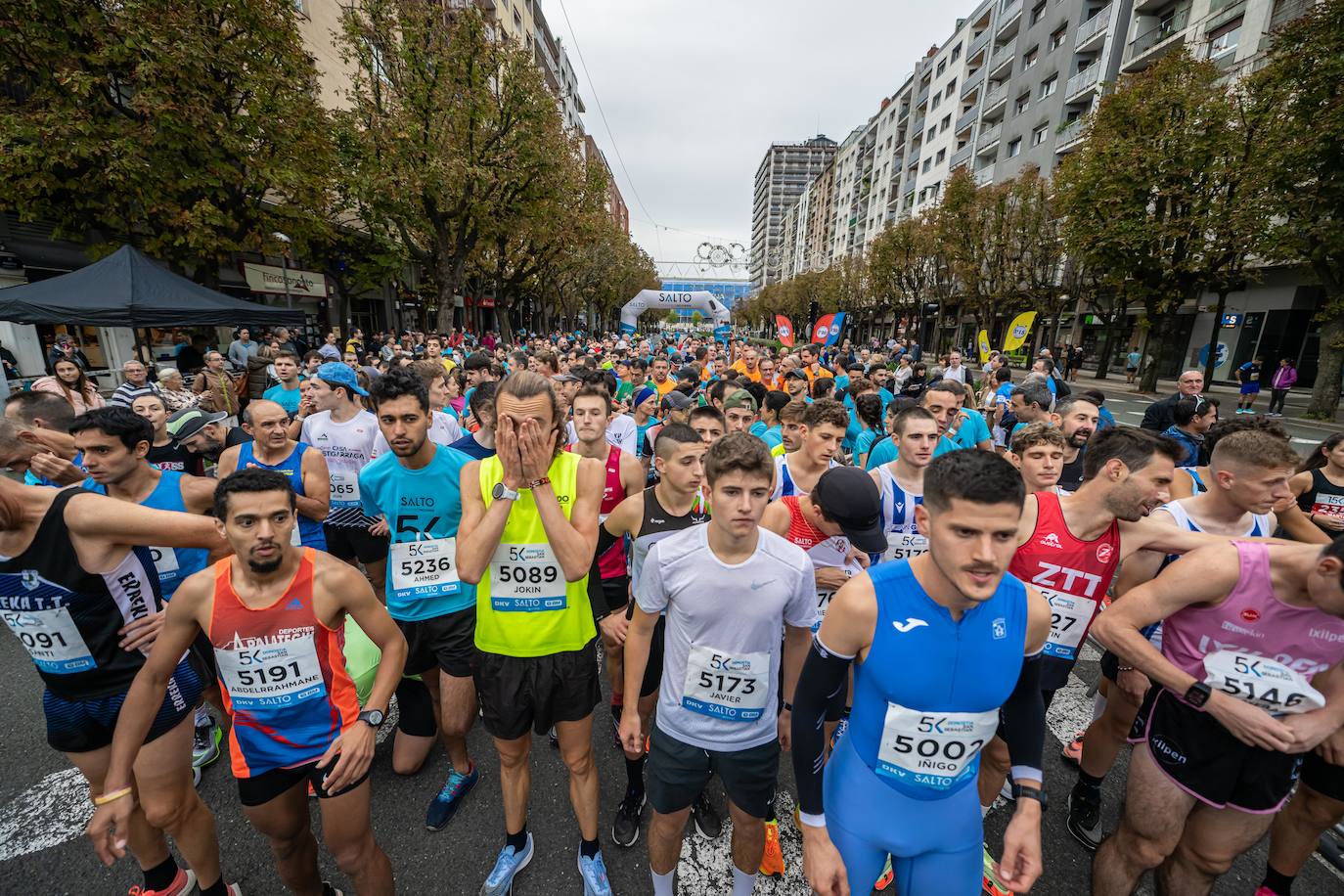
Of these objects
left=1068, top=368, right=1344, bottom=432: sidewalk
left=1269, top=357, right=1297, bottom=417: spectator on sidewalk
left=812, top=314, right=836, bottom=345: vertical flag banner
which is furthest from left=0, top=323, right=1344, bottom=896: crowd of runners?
left=1269, top=357, right=1297, bottom=417: spectator on sidewalk

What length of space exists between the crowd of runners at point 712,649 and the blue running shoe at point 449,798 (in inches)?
0.5

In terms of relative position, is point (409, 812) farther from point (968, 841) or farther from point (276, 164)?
point (276, 164)

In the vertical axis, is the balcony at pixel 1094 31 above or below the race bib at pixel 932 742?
above

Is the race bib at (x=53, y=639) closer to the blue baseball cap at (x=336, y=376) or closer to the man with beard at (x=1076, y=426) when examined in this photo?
the blue baseball cap at (x=336, y=376)

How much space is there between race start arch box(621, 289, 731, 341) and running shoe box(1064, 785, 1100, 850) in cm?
3318

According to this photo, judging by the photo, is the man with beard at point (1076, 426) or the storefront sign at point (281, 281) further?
the storefront sign at point (281, 281)

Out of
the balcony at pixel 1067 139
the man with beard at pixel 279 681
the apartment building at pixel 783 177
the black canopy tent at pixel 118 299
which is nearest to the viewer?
the man with beard at pixel 279 681

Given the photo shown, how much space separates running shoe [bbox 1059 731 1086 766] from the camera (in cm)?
337

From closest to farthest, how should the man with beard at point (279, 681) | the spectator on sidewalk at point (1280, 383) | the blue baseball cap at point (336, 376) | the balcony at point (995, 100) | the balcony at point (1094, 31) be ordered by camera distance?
the man with beard at point (279, 681) < the blue baseball cap at point (336, 376) < the spectator on sidewalk at point (1280, 383) < the balcony at point (1094, 31) < the balcony at point (995, 100)

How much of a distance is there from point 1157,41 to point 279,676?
4118 centimetres

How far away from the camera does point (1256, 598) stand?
80.4 inches

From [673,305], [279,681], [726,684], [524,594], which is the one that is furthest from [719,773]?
[673,305]

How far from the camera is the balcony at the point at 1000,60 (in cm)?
3907

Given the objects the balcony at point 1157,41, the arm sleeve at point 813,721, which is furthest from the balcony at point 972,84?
the arm sleeve at point 813,721
